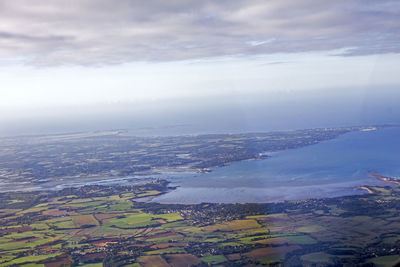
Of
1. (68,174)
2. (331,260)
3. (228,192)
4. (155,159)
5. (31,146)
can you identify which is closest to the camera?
(331,260)

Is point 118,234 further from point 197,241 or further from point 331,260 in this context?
point 331,260

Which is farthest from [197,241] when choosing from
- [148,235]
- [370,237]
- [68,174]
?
[68,174]

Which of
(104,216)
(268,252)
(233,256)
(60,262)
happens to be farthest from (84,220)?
(268,252)

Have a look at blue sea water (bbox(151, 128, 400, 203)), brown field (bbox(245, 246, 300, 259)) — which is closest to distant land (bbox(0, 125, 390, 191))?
blue sea water (bbox(151, 128, 400, 203))

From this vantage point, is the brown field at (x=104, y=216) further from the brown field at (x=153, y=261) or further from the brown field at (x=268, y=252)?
the brown field at (x=268, y=252)

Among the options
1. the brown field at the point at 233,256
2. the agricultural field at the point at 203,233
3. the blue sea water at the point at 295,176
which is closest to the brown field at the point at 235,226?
the agricultural field at the point at 203,233

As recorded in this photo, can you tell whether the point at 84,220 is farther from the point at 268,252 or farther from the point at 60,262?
the point at 268,252
